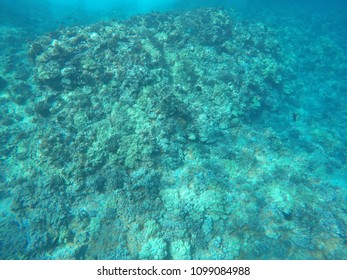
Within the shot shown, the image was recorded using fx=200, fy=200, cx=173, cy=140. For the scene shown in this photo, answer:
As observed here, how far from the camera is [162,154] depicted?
10805 millimetres

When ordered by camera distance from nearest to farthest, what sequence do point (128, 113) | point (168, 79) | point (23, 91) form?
point (128, 113) < point (168, 79) < point (23, 91)

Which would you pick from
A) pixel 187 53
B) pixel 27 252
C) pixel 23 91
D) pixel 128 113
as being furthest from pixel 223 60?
pixel 27 252

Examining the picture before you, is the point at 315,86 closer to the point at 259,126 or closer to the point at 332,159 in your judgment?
the point at 332,159

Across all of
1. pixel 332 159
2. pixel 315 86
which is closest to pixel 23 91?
pixel 332 159

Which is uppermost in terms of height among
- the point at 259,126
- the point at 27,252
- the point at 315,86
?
the point at 315,86

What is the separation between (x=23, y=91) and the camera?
14.6 m

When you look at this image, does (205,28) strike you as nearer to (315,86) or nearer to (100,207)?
A: (315,86)

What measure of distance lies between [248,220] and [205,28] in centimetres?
1590

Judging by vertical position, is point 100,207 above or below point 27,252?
above

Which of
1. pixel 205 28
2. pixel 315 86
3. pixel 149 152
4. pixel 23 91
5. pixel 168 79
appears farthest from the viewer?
pixel 315 86

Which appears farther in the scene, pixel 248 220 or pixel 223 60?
pixel 223 60

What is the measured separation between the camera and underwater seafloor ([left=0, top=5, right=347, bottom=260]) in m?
9.13

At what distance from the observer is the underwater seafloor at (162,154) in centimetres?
913

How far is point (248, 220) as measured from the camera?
9.67 m
